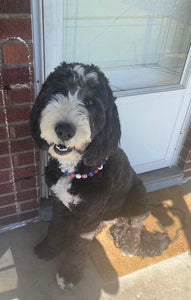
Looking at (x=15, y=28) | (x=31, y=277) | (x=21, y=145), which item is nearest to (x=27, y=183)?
(x=21, y=145)

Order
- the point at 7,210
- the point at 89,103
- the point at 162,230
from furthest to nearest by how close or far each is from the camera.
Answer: the point at 162,230, the point at 7,210, the point at 89,103

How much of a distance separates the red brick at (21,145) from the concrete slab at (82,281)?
33.8 inches

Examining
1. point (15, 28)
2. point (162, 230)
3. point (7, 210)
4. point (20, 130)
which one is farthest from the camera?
point (162, 230)

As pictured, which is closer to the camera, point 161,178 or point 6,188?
point 6,188

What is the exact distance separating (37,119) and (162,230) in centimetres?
172

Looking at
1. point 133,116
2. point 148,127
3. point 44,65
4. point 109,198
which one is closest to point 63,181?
point 109,198

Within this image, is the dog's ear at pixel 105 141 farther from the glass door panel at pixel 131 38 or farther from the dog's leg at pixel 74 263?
the glass door panel at pixel 131 38

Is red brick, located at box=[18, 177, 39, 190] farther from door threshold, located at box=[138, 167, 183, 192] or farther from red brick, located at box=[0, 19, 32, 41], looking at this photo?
door threshold, located at box=[138, 167, 183, 192]

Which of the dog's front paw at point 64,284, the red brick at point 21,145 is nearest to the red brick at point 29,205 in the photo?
the red brick at point 21,145

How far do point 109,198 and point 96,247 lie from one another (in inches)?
25.1

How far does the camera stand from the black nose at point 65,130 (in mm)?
1334

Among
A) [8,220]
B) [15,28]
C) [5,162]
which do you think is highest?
[15,28]

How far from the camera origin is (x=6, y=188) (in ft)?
7.21

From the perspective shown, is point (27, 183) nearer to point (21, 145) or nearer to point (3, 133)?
point (21, 145)
